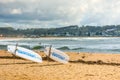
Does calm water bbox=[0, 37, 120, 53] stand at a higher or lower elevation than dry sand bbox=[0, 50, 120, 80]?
lower

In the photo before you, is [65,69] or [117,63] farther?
[117,63]

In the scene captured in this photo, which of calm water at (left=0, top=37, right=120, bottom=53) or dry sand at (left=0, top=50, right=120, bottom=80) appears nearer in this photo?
dry sand at (left=0, top=50, right=120, bottom=80)

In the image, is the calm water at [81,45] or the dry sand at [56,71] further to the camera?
the calm water at [81,45]

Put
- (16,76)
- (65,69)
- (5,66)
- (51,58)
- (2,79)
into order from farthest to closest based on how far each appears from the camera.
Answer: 1. (51,58)
2. (5,66)
3. (65,69)
4. (16,76)
5. (2,79)

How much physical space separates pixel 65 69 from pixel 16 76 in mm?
3590

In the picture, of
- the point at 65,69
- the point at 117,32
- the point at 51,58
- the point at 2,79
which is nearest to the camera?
the point at 2,79

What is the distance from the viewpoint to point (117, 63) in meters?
22.8

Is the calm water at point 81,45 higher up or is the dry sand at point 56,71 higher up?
the dry sand at point 56,71

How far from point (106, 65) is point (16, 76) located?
662 centimetres

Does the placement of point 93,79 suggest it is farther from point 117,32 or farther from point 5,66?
point 117,32

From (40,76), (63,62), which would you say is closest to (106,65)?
(63,62)

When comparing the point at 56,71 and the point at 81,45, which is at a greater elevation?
the point at 56,71

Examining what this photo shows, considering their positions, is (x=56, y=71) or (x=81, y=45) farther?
(x=81, y=45)

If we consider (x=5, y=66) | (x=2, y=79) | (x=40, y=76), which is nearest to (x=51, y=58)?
(x=5, y=66)
